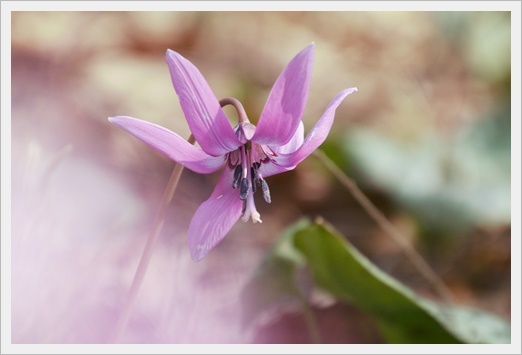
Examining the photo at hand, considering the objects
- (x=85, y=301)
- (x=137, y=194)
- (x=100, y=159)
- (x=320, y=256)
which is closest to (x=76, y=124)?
(x=100, y=159)

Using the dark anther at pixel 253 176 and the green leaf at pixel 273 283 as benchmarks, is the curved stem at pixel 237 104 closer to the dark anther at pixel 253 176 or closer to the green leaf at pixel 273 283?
the dark anther at pixel 253 176

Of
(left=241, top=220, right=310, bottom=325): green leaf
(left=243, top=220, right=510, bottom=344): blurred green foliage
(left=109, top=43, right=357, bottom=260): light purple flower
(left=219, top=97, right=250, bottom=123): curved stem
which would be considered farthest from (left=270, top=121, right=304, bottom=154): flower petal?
(left=241, top=220, right=310, bottom=325): green leaf

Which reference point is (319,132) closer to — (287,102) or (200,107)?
(287,102)

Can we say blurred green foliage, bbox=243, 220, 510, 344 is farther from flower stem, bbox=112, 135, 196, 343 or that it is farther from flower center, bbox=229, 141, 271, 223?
flower stem, bbox=112, 135, 196, 343

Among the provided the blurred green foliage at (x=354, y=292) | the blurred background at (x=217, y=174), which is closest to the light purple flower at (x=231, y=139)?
the blurred green foliage at (x=354, y=292)

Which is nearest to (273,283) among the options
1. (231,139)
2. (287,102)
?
(231,139)

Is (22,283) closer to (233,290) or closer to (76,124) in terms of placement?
(233,290)
